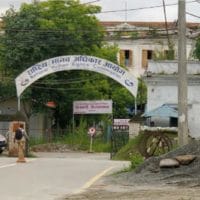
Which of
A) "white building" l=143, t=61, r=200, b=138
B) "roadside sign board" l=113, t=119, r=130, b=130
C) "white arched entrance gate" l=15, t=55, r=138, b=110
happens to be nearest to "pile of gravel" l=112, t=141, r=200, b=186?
"white building" l=143, t=61, r=200, b=138

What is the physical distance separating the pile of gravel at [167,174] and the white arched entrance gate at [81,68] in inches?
844

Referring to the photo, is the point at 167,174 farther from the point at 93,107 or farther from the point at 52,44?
the point at 52,44

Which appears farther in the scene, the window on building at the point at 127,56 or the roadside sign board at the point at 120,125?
the window on building at the point at 127,56

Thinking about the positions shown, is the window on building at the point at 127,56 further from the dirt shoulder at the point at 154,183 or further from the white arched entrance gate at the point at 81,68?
the dirt shoulder at the point at 154,183

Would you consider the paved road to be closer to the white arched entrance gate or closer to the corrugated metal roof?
the corrugated metal roof

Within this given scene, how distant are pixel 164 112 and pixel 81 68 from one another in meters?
5.73

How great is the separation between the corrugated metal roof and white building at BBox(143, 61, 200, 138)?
1.19m

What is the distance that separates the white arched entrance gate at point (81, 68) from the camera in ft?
143

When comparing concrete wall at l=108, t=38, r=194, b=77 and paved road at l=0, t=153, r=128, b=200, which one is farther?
concrete wall at l=108, t=38, r=194, b=77

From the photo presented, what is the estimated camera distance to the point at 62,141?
5144cm

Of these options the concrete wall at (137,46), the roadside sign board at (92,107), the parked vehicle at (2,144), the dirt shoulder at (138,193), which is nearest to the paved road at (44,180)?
the dirt shoulder at (138,193)

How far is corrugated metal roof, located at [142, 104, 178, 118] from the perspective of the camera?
1656 inches

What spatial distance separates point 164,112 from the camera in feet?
139

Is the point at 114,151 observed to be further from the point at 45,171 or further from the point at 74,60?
the point at 45,171
